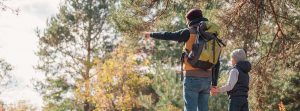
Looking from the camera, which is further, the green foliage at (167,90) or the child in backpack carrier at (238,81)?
the green foliage at (167,90)

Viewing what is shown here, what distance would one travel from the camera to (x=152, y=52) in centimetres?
3425

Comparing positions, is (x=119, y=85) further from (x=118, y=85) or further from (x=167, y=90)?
(x=167, y=90)

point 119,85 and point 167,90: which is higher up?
point 119,85

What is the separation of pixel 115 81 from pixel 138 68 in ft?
6.30

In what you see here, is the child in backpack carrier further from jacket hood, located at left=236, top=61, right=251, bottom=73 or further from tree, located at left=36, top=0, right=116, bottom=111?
tree, located at left=36, top=0, right=116, bottom=111

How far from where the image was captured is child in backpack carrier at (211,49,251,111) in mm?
6227

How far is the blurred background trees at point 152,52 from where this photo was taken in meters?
9.80

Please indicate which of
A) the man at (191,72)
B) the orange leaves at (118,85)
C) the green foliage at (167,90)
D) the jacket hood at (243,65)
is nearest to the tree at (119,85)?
the orange leaves at (118,85)

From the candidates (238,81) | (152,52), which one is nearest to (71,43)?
(152,52)

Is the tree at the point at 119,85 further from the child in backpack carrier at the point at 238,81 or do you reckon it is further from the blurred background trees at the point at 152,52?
the child in backpack carrier at the point at 238,81

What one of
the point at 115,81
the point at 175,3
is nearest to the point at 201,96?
the point at 175,3

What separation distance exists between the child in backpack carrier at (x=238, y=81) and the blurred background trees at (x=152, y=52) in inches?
109

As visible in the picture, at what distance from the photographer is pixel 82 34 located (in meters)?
35.9

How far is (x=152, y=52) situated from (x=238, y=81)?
28.0 meters
